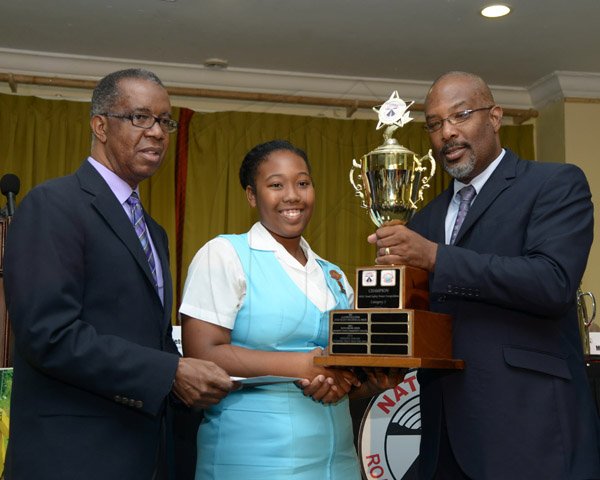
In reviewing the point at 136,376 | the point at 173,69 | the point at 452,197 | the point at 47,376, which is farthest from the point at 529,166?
the point at 173,69

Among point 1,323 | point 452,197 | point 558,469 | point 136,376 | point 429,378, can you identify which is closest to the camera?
point 136,376

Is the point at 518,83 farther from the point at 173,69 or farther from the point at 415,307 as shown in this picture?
the point at 415,307

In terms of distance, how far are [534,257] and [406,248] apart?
1.05 ft

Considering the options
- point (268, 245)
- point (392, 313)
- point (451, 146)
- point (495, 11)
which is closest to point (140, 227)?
point (268, 245)

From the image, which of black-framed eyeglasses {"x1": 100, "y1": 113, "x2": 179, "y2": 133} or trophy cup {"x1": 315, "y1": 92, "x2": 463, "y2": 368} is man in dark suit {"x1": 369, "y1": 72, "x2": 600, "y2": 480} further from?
black-framed eyeglasses {"x1": 100, "y1": 113, "x2": 179, "y2": 133}

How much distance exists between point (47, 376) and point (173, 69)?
4.38m

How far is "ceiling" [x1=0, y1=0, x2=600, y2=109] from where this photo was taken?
193 inches

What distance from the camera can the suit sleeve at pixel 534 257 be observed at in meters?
2.04

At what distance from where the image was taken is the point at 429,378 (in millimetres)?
2275

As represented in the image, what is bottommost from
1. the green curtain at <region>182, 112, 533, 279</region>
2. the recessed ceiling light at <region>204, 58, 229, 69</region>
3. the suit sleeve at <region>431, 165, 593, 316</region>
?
the suit sleeve at <region>431, 165, 593, 316</region>

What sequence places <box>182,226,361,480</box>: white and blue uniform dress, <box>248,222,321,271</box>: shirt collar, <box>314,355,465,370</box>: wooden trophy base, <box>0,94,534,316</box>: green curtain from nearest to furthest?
<box>314,355,465,370</box>: wooden trophy base
<box>182,226,361,480</box>: white and blue uniform dress
<box>248,222,321,271</box>: shirt collar
<box>0,94,534,316</box>: green curtain

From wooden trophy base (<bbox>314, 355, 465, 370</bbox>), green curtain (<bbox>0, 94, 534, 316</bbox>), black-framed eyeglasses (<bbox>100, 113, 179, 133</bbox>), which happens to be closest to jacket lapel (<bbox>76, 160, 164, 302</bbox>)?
black-framed eyeglasses (<bbox>100, 113, 179, 133</bbox>)

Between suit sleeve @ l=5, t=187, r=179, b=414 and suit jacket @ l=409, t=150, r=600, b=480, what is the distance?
0.76m

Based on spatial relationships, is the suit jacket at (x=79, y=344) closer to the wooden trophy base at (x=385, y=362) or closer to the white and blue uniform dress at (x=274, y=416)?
the white and blue uniform dress at (x=274, y=416)
